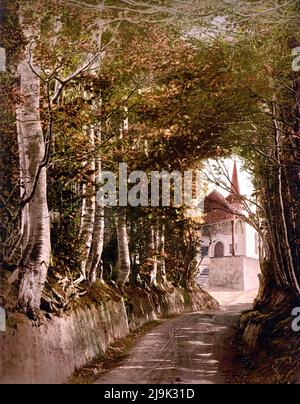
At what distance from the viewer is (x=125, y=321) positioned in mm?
5234

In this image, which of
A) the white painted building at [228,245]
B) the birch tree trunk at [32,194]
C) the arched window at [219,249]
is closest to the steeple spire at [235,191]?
the white painted building at [228,245]

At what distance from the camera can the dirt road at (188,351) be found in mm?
4418

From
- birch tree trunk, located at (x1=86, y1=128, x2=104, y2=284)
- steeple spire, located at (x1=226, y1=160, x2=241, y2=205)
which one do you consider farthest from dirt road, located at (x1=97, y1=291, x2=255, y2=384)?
steeple spire, located at (x1=226, y1=160, x2=241, y2=205)

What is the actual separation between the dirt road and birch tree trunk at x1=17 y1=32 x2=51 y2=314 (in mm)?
1230

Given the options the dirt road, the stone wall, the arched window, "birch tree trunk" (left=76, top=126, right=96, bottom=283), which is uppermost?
"birch tree trunk" (left=76, top=126, right=96, bottom=283)

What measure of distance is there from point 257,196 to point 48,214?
2.50 meters

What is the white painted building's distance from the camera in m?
5.01

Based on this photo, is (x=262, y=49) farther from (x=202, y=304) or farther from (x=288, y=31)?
(x=202, y=304)

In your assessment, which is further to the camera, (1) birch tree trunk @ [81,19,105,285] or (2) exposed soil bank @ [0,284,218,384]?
(1) birch tree trunk @ [81,19,105,285]

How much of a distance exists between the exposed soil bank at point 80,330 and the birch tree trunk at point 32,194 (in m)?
0.31

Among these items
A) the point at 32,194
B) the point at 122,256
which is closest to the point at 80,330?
the point at 122,256

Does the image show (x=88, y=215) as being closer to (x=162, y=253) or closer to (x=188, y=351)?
(x=162, y=253)

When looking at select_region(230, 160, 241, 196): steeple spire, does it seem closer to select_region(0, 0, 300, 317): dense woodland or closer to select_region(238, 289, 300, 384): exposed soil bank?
select_region(0, 0, 300, 317): dense woodland

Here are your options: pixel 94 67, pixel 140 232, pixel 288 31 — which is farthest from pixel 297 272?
pixel 94 67
